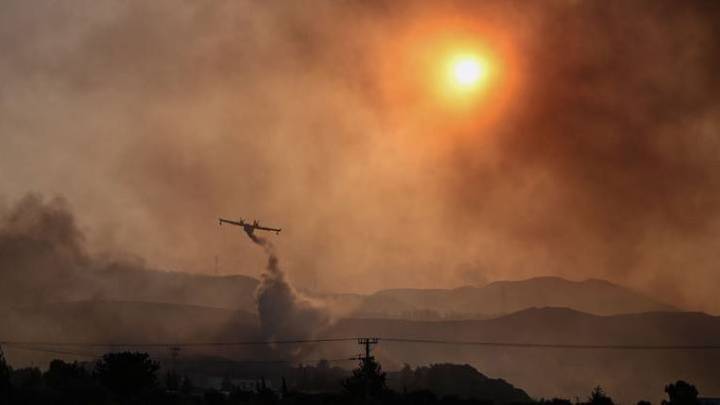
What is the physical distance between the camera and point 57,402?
5295 inches

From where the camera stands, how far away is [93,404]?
456 ft

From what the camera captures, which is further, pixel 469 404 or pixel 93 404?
pixel 469 404

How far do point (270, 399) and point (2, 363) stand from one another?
58.3 meters

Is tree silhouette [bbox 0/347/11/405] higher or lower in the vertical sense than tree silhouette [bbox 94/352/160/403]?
lower

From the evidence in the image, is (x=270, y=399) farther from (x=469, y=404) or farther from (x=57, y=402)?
(x=57, y=402)

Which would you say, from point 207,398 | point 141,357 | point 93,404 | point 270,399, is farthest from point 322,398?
point 93,404

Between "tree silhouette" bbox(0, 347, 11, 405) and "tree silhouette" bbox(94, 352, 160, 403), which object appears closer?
"tree silhouette" bbox(0, 347, 11, 405)

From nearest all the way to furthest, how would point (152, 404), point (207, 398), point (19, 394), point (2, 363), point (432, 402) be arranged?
point (19, 394)
point (2, 363)
point (152, 404)
point (207, 398)
point (432, 402)

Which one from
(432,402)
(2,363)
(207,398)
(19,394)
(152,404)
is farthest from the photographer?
(432,402)

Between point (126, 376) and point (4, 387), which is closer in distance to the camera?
point (4, 387)

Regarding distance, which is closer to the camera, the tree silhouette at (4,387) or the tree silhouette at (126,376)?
the tree silhouette at (4,387)

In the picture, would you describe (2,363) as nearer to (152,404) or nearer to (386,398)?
(152,404)

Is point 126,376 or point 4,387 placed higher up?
point 126,376

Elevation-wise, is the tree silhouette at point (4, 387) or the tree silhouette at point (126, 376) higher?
the tree silhouette at point (126, 376)
